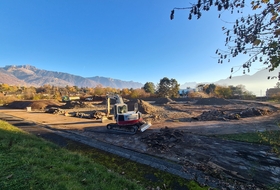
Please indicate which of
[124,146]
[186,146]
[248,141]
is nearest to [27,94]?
[124,146]

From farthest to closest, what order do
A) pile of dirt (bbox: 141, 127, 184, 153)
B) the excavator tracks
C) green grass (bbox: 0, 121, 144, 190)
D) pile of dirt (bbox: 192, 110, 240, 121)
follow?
pile of dirt (bbox: 192, 110, 240, 121)
the excavator tracks
pile of dirt (bbox: 141, 127, 184, 153)
green grass (bbox: 0, 121, 144, 190)

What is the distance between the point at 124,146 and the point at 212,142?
5948 mm

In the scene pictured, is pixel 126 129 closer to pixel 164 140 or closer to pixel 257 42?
pixel 164 140

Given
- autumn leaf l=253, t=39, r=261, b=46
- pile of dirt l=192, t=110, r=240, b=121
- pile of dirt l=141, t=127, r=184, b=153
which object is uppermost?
autumn leaf l=253, t=39, r=261, b=46

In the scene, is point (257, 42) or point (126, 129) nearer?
point (257, 42)

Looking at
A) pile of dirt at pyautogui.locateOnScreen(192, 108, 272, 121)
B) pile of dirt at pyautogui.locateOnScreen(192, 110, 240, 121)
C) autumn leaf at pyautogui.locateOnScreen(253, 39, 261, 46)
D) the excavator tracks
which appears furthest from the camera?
pile of dirt at pyautogui.locateOnScreen(192, 108, 272, 121)

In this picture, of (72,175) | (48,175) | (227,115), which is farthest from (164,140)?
(227,115)

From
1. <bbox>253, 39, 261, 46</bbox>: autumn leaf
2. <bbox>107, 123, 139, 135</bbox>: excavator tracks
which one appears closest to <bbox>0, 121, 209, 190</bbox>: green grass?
<bbox>253, 39, 261, 46</bbox>: autumn leaf

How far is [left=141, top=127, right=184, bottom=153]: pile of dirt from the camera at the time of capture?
9438mm

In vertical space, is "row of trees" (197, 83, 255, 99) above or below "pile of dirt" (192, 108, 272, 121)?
above

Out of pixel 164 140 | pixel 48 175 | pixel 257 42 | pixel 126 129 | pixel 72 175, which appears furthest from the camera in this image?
pixel 126 129

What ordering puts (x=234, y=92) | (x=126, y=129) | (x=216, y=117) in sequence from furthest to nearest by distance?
(x=234, y=92), (x=216, y=117), (x=126, y=129)

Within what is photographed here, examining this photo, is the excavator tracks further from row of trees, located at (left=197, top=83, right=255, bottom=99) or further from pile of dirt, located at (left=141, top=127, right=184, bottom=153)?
row of trees, located at (left=197, top=83, right=255, bottom=99)

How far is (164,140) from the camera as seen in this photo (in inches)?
415
